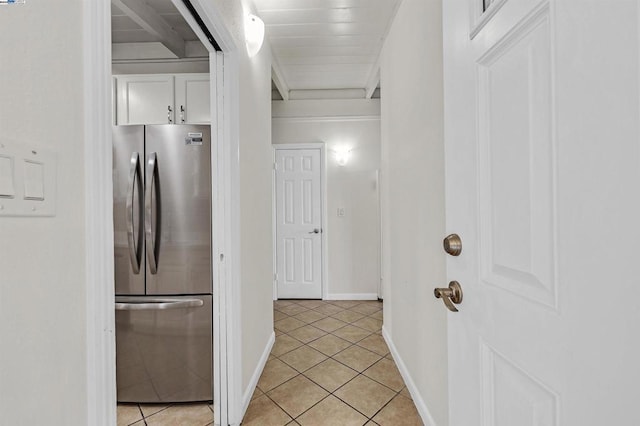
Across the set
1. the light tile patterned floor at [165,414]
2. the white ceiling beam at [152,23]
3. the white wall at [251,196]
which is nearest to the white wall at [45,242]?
the white wall at [251,196]

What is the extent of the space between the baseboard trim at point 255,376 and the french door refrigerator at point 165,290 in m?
0.26

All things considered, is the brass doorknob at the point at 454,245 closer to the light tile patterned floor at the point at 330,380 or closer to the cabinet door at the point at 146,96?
the light tile patterned floor at the point at 330,380

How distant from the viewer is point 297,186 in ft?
13.4

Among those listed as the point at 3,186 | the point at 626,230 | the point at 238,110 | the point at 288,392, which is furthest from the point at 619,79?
the point at 288,392

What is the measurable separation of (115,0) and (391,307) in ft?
9.39

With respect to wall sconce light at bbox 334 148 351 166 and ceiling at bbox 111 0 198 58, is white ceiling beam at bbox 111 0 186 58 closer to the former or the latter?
ceiling at bbox 111 0 198 58

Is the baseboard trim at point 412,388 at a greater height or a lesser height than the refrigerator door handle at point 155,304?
lesser

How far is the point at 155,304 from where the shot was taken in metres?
1.87

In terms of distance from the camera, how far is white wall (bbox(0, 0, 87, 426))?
1.58ft

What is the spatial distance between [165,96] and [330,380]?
245 cm

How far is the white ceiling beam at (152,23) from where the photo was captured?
1982 millimetres

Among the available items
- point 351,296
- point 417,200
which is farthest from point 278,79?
point 351,296

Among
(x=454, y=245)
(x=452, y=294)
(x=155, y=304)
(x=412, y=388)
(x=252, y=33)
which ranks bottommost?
(x=412, y=388)

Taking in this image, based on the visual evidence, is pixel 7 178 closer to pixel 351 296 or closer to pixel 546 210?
pixel 546 210
